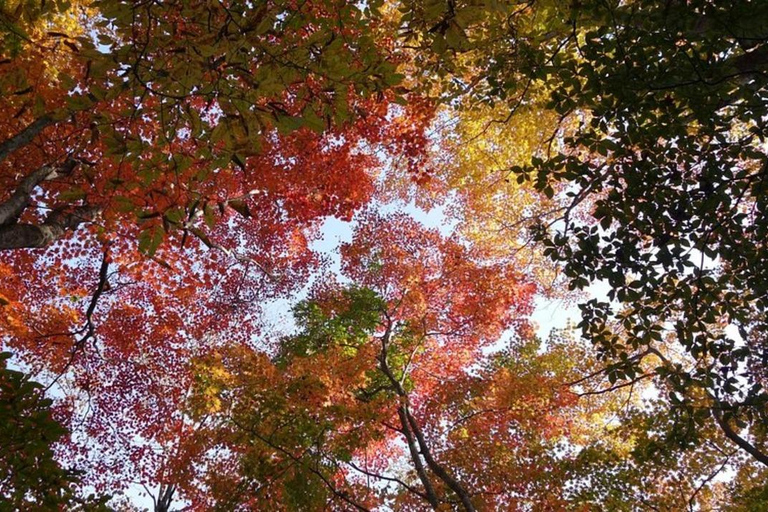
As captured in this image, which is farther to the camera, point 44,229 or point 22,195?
point 44,229

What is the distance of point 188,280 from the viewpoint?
42.4 feet

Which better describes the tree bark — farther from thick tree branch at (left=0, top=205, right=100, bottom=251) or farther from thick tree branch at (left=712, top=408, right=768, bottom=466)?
thick tree branch at (left=712, top=408, right=768, bottom=466)

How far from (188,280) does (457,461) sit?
28.8ft

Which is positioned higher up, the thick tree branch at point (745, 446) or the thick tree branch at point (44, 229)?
the thick tree branch at point (44, 229)

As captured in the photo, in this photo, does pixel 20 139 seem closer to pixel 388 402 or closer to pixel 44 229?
pixel 44 229

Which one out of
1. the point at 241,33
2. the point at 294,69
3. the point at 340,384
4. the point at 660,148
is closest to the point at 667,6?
the point at 660,148

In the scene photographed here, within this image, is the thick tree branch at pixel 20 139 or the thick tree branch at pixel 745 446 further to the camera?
the thick tree branch at pixel 745 446

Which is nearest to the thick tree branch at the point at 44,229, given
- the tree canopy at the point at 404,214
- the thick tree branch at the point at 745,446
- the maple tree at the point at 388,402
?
the tree canopy at the point at 404,214

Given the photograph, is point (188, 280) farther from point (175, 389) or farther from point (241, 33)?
point (241, 33)

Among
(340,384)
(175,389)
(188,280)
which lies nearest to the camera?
(340,384)

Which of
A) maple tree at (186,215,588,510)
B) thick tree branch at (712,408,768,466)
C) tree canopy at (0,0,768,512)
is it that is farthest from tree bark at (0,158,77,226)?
thick tree branch at (712,408,768,466)

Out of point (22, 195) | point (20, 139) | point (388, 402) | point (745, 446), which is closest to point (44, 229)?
point (22, 195)

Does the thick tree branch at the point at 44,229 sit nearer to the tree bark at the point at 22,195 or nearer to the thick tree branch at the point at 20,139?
the tree bark at the point at 22,195

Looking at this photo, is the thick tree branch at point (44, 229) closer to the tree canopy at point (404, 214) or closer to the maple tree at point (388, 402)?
the tree canopy at point (404, 214)
